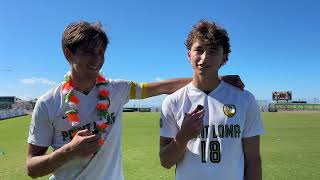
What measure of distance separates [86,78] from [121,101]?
0.44 metres

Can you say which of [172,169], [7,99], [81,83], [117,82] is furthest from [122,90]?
[7,99]

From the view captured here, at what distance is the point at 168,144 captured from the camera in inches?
132

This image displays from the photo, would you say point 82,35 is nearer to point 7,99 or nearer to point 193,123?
point 193,123

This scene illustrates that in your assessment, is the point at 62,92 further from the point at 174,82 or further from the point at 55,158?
the point at 174,82

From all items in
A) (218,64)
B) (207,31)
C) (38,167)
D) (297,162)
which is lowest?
(297,162)

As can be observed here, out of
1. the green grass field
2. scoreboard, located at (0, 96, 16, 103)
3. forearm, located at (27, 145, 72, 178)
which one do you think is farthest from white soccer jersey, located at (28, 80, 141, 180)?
scoreboard, located at (0, 96, 16, 103)

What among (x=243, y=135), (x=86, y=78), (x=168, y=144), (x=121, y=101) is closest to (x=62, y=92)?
(x=86, y=78)

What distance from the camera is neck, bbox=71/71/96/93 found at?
3.46 metres

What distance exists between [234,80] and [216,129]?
515mm

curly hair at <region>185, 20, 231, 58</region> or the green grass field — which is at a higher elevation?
curly hair at <region>185, 20, 231, 58</region>

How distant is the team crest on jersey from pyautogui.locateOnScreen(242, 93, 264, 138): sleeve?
0.13 m

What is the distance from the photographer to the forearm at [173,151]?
315 centimetres

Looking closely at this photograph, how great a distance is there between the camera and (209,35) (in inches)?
132

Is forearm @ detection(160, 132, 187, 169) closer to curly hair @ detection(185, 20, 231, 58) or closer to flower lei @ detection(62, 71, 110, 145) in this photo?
flower lei @ detection(62, 71, 110, 145)
